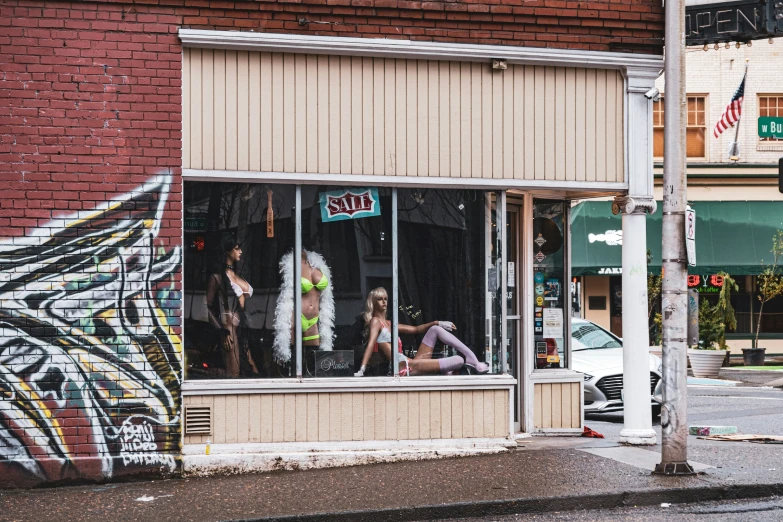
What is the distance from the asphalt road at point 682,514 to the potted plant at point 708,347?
47.1 feet

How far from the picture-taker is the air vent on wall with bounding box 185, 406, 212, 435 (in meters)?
9.43

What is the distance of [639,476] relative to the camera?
887 cm

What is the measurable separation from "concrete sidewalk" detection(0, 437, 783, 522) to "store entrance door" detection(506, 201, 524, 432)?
1.39 meters

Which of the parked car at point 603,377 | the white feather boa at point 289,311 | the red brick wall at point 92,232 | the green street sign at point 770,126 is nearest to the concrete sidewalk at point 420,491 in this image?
the red brick wall at point 92,232

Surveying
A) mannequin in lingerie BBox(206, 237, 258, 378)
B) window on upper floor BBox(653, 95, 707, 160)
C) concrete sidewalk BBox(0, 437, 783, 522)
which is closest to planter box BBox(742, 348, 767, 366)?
window on upper floor BBox(653, 95, 707, 160)

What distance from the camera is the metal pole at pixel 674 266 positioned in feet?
29.4

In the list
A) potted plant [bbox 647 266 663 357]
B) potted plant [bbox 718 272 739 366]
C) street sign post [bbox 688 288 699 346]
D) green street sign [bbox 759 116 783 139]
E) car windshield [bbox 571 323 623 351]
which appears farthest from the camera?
potted plant [bbox 647 266 663 357]

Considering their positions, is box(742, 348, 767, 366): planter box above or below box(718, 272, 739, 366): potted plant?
below

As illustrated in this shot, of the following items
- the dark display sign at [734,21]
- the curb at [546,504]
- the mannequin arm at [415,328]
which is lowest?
the curb at [546,504]

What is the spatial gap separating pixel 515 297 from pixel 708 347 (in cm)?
1317

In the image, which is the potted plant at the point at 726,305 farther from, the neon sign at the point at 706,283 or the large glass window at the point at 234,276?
the large glass window at the point at 234,276

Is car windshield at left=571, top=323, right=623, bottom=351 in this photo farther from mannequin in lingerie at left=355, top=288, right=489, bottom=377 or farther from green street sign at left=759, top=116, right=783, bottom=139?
green street sign at left=759, top=116, right=783, bottom=139

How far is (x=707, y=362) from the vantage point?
22.2m

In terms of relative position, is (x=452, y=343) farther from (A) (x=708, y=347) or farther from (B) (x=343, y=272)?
(A) (x=708, y=347)
